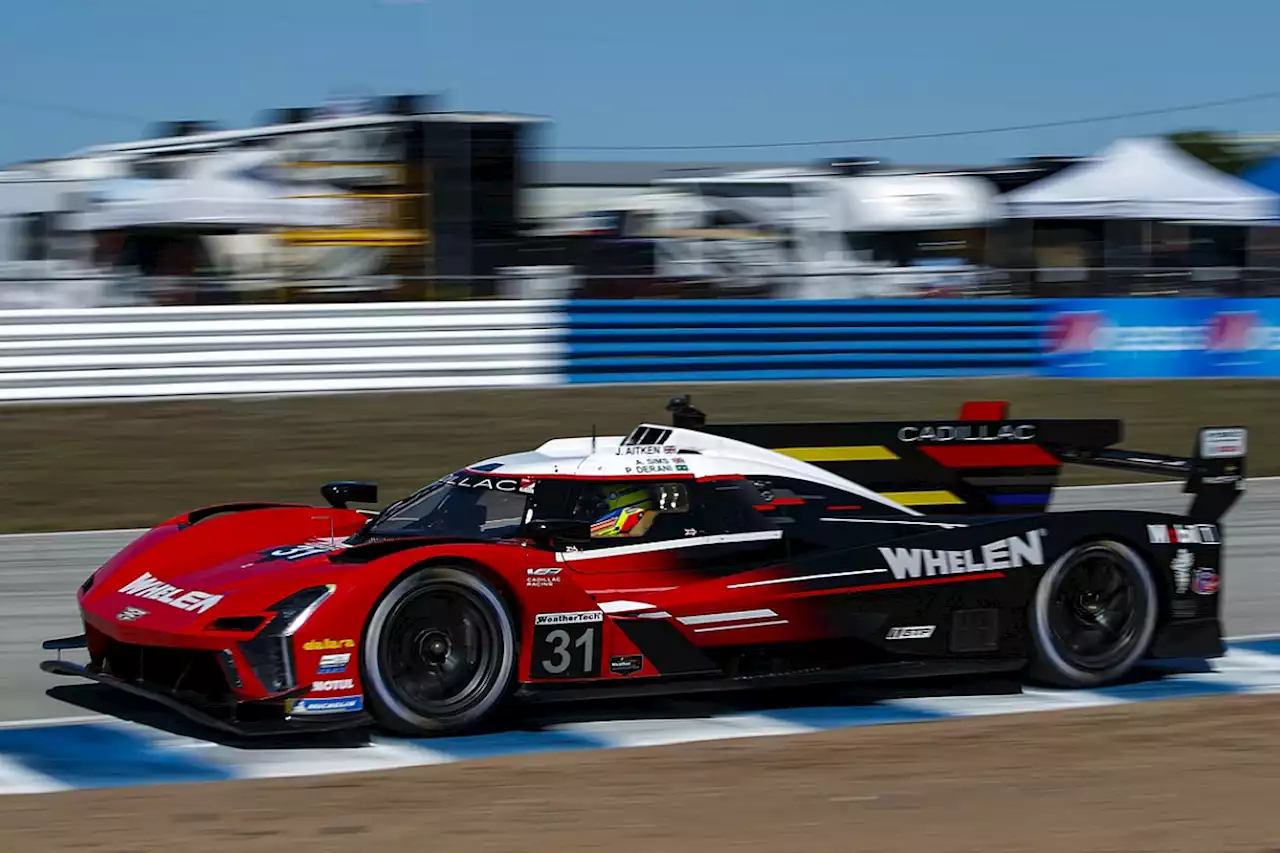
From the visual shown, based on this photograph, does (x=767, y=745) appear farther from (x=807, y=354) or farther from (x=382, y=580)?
(x=807, y=354)

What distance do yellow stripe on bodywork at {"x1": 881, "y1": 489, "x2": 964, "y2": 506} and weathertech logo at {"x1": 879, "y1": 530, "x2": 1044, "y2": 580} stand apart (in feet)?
3.03

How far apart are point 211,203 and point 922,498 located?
1241 cm

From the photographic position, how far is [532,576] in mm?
6137

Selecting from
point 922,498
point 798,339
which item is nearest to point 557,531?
point 922,498

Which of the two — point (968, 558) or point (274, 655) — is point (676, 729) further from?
point (274, 655)

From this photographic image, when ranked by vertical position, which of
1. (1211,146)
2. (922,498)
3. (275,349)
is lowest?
(922,498)

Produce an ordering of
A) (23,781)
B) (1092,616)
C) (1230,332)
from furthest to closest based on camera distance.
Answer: (1230,332)
(1092,616)
(23,781)

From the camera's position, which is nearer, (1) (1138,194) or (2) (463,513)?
(2) (463,513)

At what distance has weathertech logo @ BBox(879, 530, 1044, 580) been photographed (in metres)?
6.73

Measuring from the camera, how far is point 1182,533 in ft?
23.8

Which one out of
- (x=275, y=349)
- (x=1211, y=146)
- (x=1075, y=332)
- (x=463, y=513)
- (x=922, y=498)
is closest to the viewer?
(x=463, y=513)

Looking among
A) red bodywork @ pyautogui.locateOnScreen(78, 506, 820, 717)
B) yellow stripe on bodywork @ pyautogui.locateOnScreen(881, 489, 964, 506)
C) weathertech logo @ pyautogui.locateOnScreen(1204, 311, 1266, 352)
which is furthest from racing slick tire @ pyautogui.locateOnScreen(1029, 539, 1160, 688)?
weathertech logo @ pyautogui.locateOnScreen(1204, 311, 1266, 352)

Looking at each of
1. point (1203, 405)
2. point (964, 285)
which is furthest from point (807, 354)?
point (1203, 405)

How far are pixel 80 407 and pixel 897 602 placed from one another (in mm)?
11543
